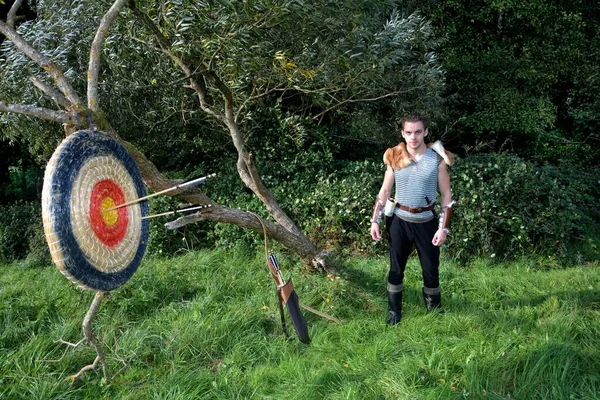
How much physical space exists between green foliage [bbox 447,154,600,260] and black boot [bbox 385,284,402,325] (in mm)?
1768

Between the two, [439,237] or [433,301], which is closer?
[439,237]

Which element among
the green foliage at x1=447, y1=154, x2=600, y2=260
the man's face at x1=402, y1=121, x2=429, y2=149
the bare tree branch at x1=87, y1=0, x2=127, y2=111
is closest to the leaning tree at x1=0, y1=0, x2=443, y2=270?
the bare tree branch at x1=87, y1=0, x2=127, y2=111

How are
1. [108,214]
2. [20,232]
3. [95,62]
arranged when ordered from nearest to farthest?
1. [108,214]
2. [95,62]
3. [20,232]

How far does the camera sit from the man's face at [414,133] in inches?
143

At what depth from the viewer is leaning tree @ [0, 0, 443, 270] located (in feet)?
12.7

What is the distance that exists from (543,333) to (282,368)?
185 cm

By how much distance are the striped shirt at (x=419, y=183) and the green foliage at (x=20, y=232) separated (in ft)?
17.6

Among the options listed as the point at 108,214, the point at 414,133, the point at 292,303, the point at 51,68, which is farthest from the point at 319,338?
the point at 51,68

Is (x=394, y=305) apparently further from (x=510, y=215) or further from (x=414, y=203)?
(x=510, y=215)

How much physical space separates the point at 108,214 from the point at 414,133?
2135mm

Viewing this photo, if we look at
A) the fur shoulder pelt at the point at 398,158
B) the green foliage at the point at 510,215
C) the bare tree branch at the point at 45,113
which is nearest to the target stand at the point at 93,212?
the bare tree branch at the point at 45,113

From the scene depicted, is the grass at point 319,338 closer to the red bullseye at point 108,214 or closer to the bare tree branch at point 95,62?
the red bullseye at point 108,214

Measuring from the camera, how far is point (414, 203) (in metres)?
3.80

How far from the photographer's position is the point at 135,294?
455 centimetres
